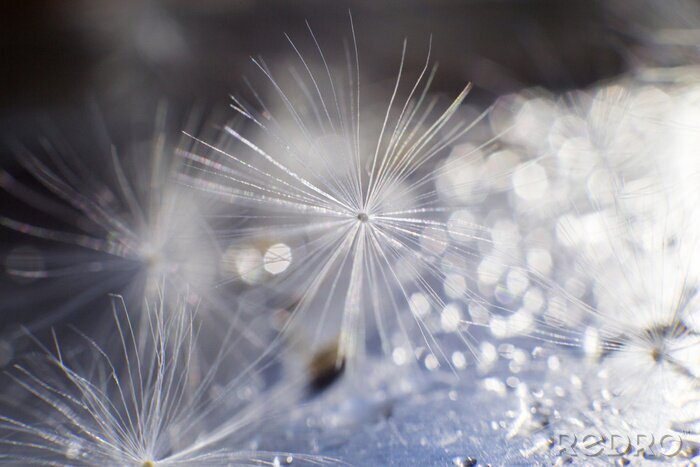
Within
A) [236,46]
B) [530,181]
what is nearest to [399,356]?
[530,181]

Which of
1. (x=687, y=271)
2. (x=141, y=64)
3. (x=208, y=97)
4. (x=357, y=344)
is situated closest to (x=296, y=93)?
(x=208, y=97)

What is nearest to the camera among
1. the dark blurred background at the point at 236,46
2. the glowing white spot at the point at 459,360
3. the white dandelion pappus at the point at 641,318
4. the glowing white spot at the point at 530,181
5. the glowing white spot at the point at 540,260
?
the white dandelion pappus at the point at 641,318

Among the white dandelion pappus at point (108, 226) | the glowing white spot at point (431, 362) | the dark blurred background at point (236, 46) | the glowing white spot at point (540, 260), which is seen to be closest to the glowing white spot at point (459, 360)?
the glowing white spot at point (431, 362)

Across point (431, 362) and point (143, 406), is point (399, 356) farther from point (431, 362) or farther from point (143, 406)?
point (143, 406)

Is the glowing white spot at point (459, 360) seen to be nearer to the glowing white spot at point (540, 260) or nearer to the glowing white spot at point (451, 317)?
the glowing white spot at point (451, 317)

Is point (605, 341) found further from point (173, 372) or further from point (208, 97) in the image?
point (208, 97)
